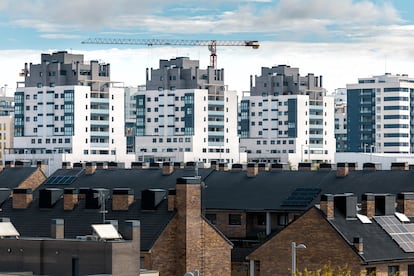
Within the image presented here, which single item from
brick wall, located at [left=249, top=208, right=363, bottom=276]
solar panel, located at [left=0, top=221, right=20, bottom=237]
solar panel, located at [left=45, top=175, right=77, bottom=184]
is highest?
solar panel, located at [left=45, top=175, right=77, bottom=184]

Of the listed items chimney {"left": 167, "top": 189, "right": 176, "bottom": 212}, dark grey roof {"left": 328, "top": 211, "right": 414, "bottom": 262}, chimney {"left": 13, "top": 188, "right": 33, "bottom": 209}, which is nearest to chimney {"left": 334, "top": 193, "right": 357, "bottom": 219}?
dark grey roof {"left": 328, "top": 211, "right": 414, "bottom": 262}

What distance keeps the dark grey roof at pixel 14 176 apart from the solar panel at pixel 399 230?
52.6 m

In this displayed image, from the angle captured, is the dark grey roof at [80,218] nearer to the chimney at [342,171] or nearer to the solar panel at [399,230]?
the solar panel at [399,230]

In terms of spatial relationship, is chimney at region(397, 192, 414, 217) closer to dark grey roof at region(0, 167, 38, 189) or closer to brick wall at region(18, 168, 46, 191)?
brick wall at region(18, 168, 46, 191)

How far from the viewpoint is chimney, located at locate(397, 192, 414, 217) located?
99.2 metres

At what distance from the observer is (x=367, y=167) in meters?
122

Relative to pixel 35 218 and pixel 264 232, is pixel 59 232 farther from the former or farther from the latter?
pixel 264 232

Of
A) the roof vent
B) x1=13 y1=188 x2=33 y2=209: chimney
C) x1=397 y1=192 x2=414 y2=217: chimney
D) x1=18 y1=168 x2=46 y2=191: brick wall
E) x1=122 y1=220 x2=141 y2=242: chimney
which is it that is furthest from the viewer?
x1=18 y1=168 x2=46 y2=191: brick wall

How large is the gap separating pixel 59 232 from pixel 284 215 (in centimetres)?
3453

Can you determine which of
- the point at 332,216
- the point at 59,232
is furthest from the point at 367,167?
the point at 59,232

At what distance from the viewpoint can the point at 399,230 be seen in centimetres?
9294

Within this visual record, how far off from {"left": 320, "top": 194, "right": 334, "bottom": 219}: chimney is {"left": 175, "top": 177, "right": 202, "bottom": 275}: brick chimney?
7.71 metres

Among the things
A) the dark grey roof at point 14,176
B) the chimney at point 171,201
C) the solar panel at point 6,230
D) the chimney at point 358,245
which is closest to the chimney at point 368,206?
the chimney at point 358,245

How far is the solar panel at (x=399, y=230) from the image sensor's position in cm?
9075
